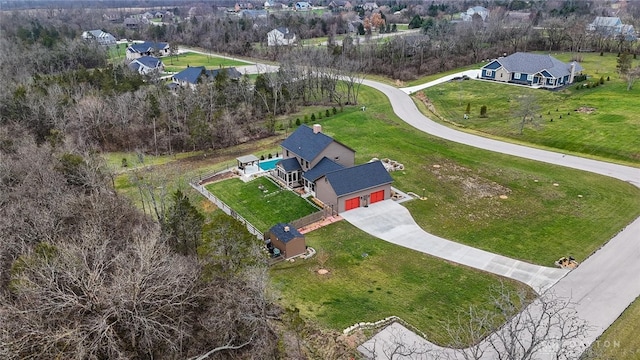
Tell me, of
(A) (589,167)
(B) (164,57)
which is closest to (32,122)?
(A) (589,167)

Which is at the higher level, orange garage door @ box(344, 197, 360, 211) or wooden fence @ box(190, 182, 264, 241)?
orange garage door @ box(344, 197, 360, 211)

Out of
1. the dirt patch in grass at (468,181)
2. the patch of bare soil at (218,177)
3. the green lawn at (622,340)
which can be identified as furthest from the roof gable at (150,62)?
the green lawn at (622,340)

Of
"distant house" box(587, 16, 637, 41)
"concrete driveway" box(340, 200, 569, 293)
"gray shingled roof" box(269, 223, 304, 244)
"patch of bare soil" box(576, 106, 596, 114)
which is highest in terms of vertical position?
"distant house" box(587, 16, 637, 41)

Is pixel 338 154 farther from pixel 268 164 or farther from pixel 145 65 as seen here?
pixel 145 65

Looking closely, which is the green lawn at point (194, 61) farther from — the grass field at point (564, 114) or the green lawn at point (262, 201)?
the green lawn at point (262, 201)

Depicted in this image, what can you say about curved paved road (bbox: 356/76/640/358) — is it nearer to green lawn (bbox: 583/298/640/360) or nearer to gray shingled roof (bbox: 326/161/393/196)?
green lawn (bbox: 583/298/640/360)

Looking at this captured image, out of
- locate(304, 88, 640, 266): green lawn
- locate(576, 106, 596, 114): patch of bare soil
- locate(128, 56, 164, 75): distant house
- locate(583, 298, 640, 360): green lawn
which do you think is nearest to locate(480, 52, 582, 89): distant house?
locate(576, 106, 596, 114): patch of bare soil

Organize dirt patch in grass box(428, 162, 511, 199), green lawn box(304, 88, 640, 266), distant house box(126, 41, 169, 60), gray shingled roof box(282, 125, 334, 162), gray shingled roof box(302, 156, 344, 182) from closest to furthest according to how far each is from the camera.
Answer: green lawn box(304, 88, 640, 266) < gray shingled roof box(302, 156, 344, 182) < dirt patch in grass box(428, 162, 511, 199) < gray shingled roof box(282, 125, 334, 162) < distant house box(126, 41, 169, 60)

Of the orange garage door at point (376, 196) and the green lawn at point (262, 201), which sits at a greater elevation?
the orange garage door at point (376, 196)
